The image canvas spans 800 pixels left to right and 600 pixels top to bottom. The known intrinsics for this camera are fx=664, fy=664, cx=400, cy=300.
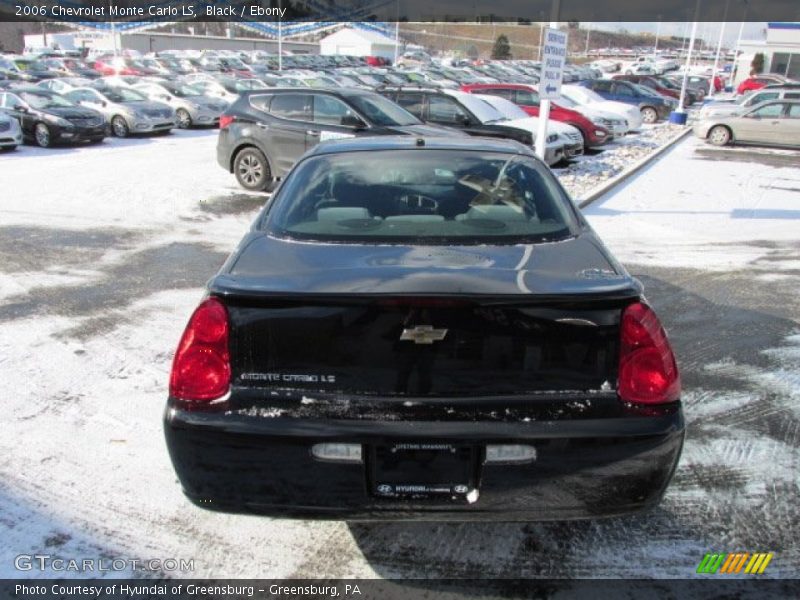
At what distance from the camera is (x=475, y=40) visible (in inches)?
4875

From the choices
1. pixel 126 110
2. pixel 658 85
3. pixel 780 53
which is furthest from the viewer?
pixel 780 53

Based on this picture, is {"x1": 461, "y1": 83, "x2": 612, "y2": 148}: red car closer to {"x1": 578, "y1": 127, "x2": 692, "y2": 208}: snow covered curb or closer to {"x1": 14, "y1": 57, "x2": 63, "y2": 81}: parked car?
{"x1": 578, "y1": 127, "x2": 692, "y2": 208}: snow covered curb

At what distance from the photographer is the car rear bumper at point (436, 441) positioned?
89.4 inches

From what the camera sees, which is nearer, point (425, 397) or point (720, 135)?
point (425, 397)

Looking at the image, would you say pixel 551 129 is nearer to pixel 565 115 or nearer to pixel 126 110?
pixel 565 115

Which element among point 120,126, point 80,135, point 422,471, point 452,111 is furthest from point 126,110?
point 422,471

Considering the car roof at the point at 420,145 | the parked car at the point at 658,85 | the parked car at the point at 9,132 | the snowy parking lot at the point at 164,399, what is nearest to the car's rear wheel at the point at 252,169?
the snowy parking lot at the point at 164,399

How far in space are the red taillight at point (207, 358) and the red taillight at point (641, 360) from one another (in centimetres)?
141

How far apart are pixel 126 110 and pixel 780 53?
196ft

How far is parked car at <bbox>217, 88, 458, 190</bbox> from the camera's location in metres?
10.2

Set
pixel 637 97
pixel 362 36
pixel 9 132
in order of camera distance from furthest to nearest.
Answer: pixel 362 36
pixel 637 97
pixel 9 132

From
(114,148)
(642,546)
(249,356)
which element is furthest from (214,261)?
(114,148)

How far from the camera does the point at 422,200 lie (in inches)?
136

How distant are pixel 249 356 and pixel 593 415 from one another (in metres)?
1.23
